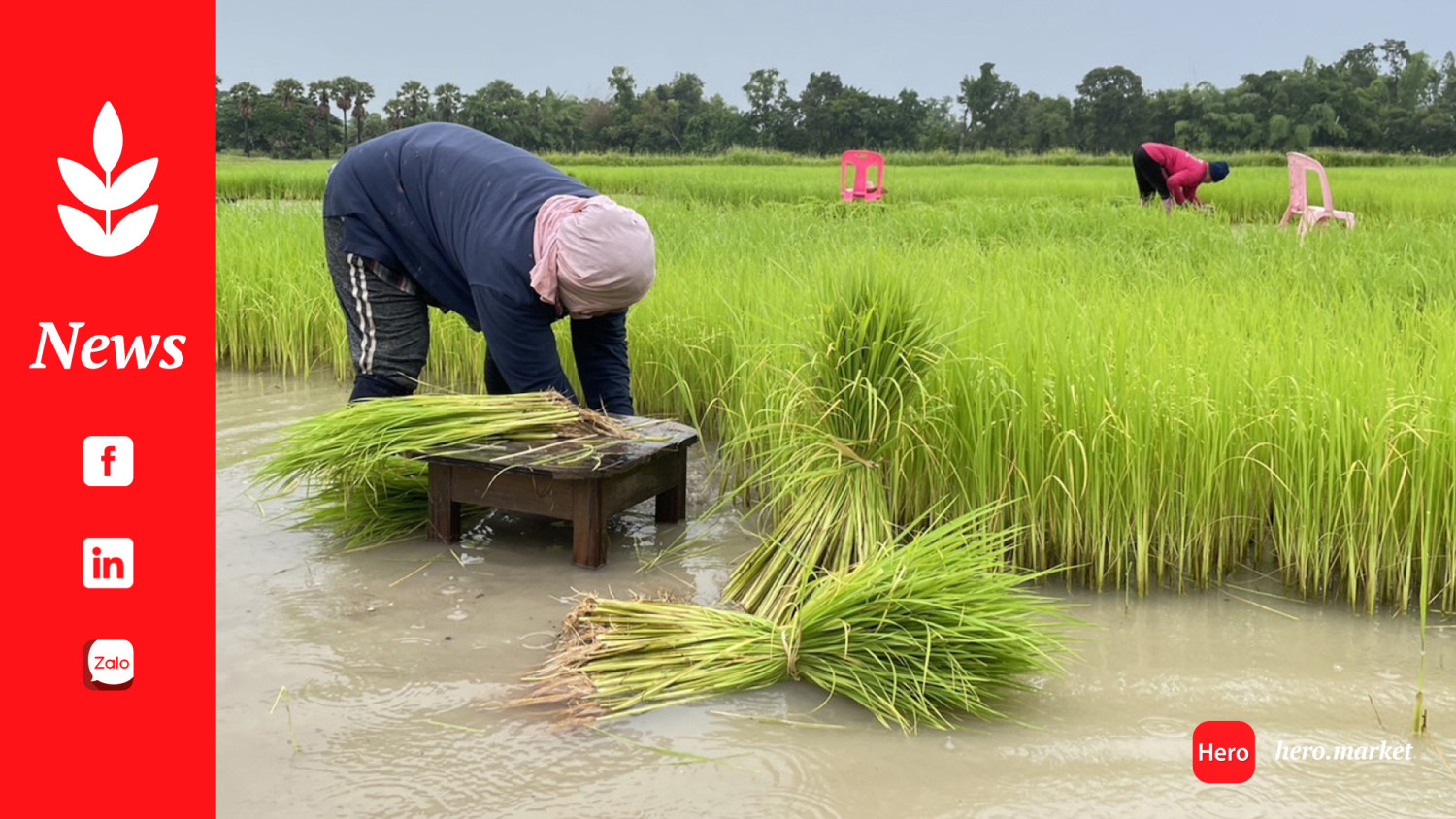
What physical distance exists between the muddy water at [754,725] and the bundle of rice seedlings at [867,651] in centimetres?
5

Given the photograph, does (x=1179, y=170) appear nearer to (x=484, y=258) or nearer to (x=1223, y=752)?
(x=484, y=258)

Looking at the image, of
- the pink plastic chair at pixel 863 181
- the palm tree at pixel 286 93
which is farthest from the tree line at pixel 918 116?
the pink plastic chair at pixel 863 181

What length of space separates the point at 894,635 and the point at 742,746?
368 millimetres

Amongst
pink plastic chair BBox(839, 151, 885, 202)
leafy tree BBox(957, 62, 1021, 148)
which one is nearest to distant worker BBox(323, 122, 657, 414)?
pink plastic chair BBox(839, 151, 885, 202)

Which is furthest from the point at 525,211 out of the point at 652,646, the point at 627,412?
the point at 652,646

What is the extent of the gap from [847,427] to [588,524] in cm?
69

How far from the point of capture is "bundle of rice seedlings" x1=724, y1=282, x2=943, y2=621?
264 cm

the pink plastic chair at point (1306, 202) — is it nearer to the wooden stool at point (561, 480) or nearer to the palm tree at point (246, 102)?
the wooden stool at point (561, 480)

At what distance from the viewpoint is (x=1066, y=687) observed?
7.37 ft

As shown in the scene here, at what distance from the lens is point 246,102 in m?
30.0

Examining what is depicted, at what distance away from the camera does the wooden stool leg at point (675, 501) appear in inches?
127

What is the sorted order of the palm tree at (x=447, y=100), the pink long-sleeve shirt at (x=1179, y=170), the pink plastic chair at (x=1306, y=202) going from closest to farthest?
1. the pink plastic chair at (x=1306, y=202)
2. the pink long-sleeve shirt at (x=1179, y=170)
3. the palm tree at (x=447, y=100)

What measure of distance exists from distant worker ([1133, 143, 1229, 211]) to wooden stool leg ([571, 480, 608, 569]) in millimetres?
7363

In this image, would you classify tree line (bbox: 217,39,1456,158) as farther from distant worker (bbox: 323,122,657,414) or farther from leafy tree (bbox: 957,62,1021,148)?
distant worker (bbox: 323,122,657,414)
